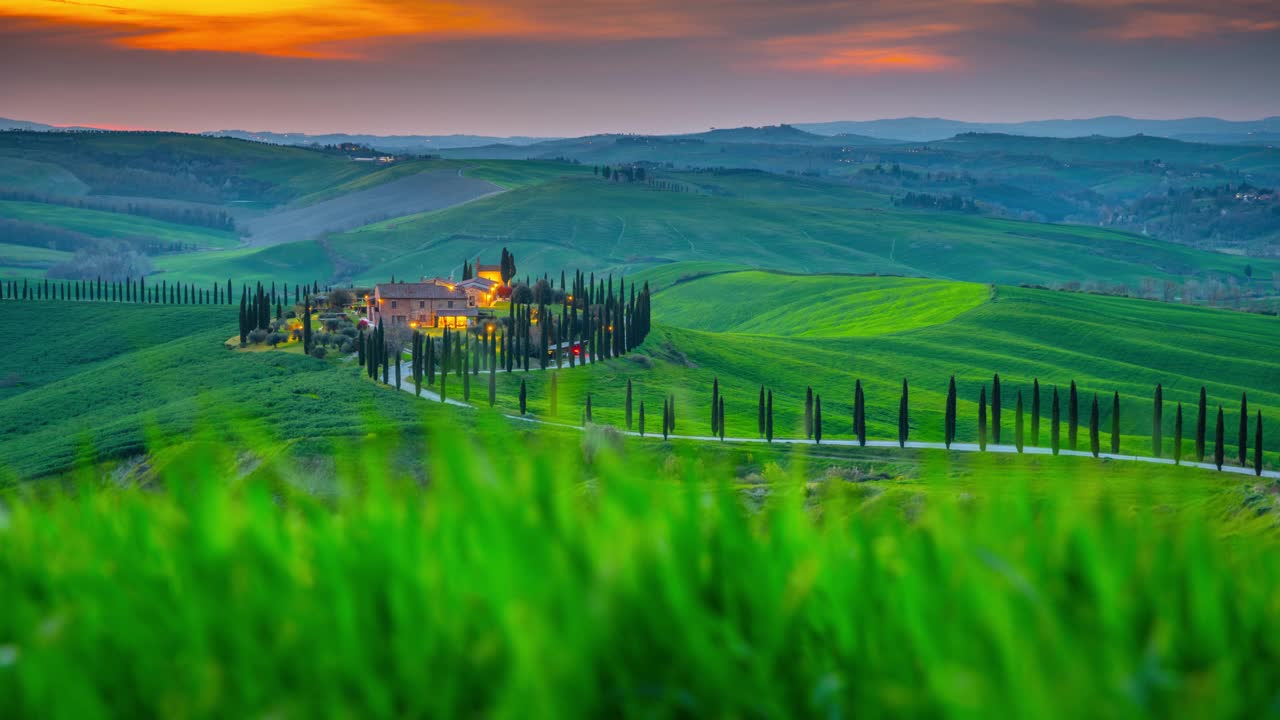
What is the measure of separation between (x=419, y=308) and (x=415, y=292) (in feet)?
8.74

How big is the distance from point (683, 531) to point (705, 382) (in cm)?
15866

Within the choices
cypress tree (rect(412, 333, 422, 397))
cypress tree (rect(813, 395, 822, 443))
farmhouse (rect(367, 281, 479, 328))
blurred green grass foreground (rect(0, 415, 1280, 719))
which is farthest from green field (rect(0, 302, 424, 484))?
blurred green grass foreground (rect(0, 415, 1280, 719))

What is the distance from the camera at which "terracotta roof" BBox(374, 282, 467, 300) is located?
176 metres

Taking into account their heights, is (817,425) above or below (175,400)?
above

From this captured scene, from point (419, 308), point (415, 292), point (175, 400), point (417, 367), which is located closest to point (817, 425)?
point (417, 367)

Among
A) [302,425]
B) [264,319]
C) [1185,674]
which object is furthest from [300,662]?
[264,319]

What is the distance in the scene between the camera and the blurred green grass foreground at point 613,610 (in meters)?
3.01

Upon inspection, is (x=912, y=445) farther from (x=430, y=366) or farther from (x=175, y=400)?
(x=175, y=400)

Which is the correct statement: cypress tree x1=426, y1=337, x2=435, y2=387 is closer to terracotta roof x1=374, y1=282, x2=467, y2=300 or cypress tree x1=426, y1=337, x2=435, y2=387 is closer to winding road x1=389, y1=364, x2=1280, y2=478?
winding road x1=389, y1=364, x2=1280, y2=478

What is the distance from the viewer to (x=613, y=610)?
3.25 metres

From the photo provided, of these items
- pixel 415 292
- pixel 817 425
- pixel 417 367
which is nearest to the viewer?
pixel 817 425

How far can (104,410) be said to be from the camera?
15412 centimetres

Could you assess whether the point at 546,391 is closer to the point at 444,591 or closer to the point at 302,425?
the point at 302,425

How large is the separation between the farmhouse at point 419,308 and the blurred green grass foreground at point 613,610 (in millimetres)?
170669
